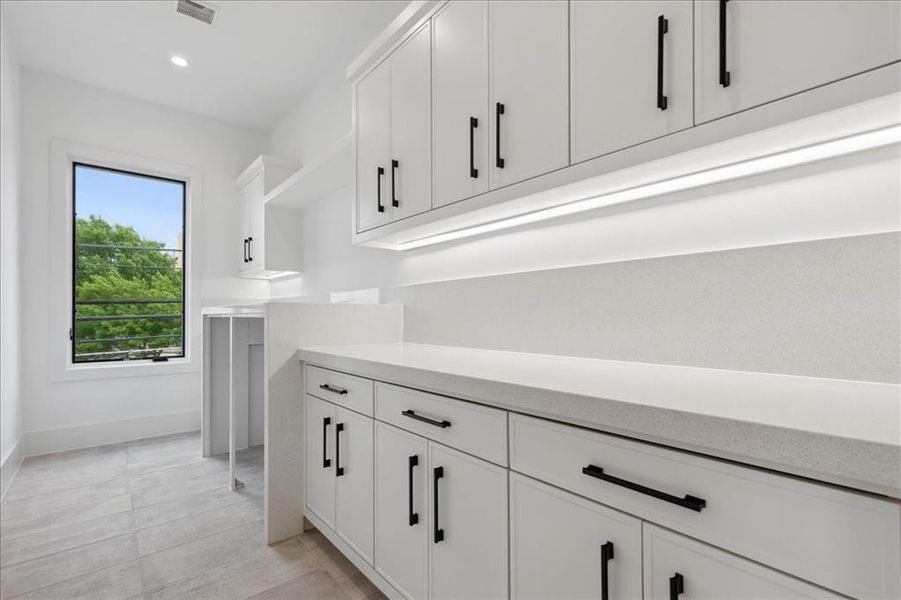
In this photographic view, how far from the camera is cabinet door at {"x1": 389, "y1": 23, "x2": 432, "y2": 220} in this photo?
1.76m

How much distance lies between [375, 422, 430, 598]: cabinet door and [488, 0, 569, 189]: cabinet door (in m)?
0.94

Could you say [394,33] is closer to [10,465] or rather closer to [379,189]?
[379,189]

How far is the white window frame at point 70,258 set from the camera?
3334 millimetres

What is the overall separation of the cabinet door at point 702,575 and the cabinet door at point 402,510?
678 mm

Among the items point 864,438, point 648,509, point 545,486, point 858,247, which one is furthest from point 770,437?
point 858,247

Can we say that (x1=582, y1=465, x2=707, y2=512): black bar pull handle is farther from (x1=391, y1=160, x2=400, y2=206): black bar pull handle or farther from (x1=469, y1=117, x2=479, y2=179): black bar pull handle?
(x1=391, y1=160, x2=400, y2=206): black bar pull handle

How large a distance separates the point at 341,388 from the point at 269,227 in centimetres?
231

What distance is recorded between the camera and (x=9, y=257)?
9.09ft

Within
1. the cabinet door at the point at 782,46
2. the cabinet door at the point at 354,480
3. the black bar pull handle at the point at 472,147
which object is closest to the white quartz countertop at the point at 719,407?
the cabinet door at the point at 354,480

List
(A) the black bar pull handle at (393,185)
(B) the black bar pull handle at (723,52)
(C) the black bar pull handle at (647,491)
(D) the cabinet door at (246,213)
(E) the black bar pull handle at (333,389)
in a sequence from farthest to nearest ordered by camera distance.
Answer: (D) the cabinet door at (246,213) → (A) the black bar pull handle at (393,185) → (E) the black bar pull handle at (333,389) → (B) the black bar pull handle at (723,52) → (C) the black bar pull handle at (647,491)

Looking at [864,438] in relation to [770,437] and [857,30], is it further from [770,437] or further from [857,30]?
[857,30]

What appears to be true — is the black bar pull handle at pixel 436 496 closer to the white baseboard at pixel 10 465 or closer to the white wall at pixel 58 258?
the white baseboard at pixel 10 465

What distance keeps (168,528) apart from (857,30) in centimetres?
293

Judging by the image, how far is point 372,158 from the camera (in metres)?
2.10
